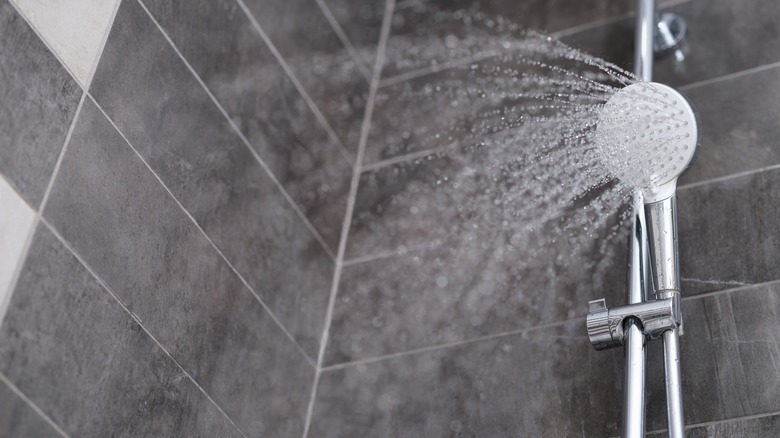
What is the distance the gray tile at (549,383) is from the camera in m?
1.31

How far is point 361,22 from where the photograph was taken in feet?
6.60

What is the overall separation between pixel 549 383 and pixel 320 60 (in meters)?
0.79

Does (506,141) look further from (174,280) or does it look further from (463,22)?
(174,280)

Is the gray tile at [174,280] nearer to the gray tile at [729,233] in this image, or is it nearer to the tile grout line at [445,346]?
the tile grout line at [445,346]

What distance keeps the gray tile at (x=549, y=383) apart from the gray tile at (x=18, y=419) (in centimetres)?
55

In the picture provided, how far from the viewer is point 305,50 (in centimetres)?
184

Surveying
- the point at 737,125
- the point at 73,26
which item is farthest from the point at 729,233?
the point at 73,26

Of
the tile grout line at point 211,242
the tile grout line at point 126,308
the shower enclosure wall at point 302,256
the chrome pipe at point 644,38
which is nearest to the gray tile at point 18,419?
the shower enclosure wall at point 302,256

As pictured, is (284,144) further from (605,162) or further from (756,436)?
(756,436)

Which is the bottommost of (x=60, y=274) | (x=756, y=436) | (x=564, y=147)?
(x=756, y=436)

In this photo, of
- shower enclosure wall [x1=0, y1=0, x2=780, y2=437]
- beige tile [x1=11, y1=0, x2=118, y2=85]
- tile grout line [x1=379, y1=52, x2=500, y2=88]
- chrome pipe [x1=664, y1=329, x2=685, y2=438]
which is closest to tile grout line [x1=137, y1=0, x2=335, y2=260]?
shower enclosure wall [x1=0, y1=0, x2=780, y2=437]

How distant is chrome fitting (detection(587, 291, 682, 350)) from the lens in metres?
1.24

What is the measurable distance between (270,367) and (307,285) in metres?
0.19

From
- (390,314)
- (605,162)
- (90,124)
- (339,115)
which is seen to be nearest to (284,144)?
(339,115)
